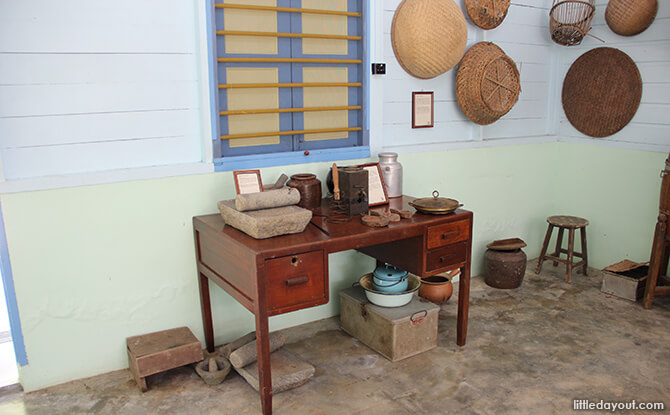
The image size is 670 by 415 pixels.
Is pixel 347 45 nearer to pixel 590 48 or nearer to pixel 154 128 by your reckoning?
pixel 154 128

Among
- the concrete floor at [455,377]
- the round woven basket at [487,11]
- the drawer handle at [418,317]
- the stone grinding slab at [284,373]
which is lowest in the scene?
the concrete floor at [455,377]

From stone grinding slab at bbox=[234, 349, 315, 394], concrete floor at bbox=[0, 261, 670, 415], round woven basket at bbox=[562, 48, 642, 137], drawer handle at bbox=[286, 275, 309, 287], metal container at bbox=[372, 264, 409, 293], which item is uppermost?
round woven basket at bbox=[562, 48, 642, 137]

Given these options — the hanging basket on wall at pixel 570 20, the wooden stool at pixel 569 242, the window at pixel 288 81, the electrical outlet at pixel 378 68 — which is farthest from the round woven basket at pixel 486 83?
the wooden stool at pixel 569 242

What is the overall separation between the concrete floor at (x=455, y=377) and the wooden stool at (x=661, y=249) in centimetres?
15

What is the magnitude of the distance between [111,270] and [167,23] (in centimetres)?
140

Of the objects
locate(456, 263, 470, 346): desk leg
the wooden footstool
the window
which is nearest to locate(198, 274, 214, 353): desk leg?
the wooden footstool

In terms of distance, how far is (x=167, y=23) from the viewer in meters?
3.04

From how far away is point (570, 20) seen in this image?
179 inches

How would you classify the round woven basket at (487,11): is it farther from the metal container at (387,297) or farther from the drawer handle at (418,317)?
the drawer handle at (418,317)

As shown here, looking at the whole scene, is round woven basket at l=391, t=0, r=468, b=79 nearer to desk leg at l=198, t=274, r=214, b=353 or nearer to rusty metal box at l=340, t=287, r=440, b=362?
rusty metal box at l=340, t=287, r=440, b=362

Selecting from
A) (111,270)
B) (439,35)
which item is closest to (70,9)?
(111,270)

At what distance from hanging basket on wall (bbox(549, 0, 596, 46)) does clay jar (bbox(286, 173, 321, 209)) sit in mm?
2496

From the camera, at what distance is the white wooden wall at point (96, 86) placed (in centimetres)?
274

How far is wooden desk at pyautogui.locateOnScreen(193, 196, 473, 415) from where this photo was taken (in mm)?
2600
